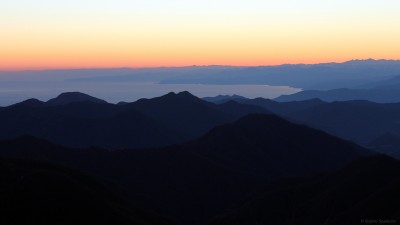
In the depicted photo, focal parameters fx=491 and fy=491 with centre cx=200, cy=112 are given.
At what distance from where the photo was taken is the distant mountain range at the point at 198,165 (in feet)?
278

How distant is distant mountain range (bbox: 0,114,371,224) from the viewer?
8469 cm

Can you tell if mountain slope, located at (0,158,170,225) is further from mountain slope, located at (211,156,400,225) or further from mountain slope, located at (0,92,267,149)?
mountain slope, located at (0,92,267,149)

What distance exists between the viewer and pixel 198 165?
339ft

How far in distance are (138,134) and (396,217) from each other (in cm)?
10742

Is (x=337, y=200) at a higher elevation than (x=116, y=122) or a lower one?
higher

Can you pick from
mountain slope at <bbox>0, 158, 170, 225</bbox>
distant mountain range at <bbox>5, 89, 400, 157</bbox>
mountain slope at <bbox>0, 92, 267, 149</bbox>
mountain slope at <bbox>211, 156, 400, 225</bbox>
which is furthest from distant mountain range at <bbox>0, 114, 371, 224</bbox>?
mountain slope at <bbox>0, 92, 267, 149</bbox>

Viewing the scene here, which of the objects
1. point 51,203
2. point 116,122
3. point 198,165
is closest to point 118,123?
point 116,122

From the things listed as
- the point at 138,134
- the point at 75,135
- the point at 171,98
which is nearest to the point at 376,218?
the point at 138,134

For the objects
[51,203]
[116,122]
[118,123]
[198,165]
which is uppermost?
[51,203]

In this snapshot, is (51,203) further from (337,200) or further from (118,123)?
(118,123)

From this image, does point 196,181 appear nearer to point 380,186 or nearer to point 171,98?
point 380,186

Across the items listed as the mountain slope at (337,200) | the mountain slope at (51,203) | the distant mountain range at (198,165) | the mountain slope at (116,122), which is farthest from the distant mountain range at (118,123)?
the mountain slope at (51,203)

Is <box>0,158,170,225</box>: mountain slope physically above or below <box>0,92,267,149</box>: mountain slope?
above

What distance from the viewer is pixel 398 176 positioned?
70562mm
